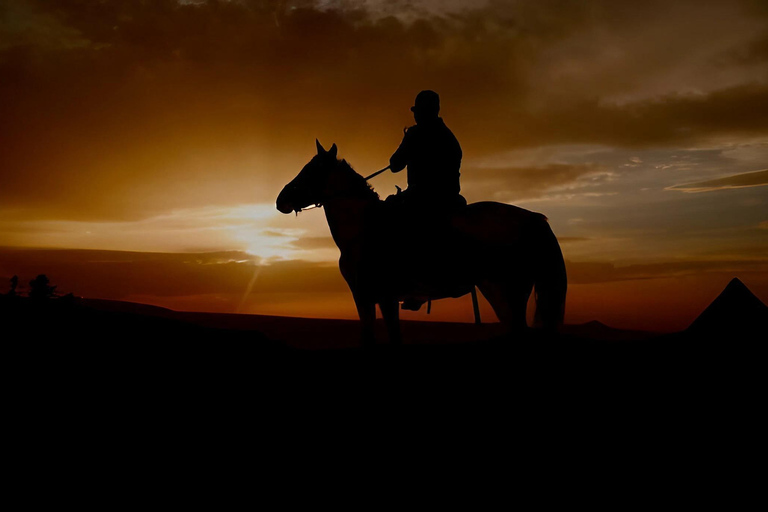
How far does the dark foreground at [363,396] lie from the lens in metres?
6.31

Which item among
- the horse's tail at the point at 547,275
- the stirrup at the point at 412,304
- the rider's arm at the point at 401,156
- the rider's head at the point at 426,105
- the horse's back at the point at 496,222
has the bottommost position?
the stirrup at the point at 412,304

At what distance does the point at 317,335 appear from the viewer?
136ft

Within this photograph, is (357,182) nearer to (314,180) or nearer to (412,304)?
(314,180)

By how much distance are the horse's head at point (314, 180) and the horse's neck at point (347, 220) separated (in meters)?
0.29

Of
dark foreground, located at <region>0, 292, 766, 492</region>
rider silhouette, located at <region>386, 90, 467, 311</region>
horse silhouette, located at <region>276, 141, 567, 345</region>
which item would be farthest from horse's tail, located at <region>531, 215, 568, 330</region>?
rider silhouette, located at <region>386, 90, 467, 311</region>

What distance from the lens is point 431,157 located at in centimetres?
1059

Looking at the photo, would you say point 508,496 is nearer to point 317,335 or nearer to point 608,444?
point 608,444

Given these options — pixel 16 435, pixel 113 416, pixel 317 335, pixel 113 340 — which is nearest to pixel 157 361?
pixel 113 340

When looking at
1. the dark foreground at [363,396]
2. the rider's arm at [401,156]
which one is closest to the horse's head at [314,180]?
the rider's arm at [401,156]

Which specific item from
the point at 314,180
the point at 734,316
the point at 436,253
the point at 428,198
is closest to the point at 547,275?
the point at 436,253

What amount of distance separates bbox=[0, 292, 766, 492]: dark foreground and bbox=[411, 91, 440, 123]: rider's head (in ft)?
13.1

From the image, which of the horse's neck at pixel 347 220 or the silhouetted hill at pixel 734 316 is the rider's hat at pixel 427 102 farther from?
the silhouetted hill at pixel 734 316

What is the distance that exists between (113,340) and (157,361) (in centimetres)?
77

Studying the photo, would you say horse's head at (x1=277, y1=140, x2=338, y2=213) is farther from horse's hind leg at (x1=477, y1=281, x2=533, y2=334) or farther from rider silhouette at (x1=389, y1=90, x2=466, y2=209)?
horse's hind leg at (x1=477, y1=281, x2=533, y2=334)
